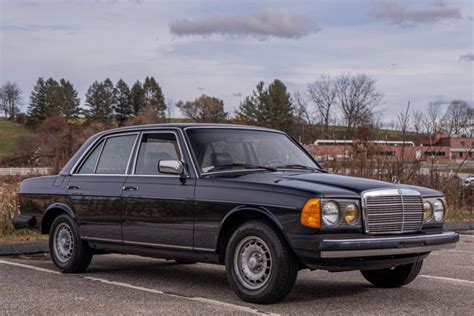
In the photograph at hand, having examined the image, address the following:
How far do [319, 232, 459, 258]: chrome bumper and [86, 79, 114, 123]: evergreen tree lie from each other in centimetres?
12477

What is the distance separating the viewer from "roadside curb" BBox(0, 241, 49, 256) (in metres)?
11.6

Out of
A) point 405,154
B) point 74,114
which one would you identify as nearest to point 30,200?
point 405,154

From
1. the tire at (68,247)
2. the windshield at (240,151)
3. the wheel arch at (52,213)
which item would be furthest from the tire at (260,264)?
the wheel arch at (52,213)

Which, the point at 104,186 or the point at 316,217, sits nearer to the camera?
the point at 316,217

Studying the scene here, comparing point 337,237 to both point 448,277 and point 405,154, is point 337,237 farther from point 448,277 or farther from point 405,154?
point 405,154

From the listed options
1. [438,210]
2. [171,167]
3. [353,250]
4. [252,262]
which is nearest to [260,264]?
[252,262]

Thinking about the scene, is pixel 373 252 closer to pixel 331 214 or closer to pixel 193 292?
pixel 331 214

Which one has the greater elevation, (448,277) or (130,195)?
(130,195)

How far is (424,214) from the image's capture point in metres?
7.82

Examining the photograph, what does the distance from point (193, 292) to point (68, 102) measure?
5042 inches

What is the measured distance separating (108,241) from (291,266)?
2849mm

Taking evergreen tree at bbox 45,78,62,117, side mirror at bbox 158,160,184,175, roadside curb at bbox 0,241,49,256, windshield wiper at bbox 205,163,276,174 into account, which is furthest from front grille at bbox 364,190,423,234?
evergreen tree at bbox 45,78,62,117

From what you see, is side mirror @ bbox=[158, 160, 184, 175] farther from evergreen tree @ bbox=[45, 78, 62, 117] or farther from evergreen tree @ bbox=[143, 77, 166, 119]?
evergreen tree @ bbox=[143, 77, 166, 119]

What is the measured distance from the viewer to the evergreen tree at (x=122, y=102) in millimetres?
133250
